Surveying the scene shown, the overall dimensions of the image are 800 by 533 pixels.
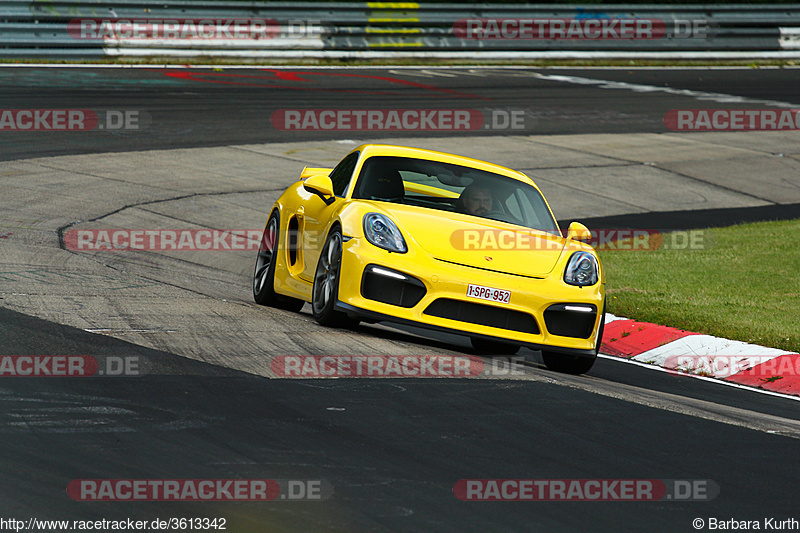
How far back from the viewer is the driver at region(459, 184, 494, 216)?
8.91 meters

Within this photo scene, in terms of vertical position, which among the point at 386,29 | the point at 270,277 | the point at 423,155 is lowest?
the point at 270,277

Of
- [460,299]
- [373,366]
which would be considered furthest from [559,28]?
[373,366]

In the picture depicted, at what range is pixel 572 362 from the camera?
8.17 m

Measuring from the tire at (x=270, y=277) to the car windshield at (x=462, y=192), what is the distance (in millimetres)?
1227

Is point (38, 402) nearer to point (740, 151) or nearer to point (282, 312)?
point (282, 312)

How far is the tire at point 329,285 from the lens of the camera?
803 cm

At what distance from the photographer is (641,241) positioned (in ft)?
47.1

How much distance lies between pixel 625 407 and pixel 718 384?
2090mm

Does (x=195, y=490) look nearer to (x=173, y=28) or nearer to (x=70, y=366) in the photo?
(x=70, y=366)

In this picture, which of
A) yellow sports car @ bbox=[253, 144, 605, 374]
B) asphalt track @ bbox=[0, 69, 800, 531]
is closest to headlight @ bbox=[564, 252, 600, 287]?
yellow sports car @ bbox=[253, 144, 605, 374]

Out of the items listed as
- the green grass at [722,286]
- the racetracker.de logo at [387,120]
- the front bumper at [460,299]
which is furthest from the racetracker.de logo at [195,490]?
the racetracker.de logo at [387,120]

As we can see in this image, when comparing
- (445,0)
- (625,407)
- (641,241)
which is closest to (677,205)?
(641,241)

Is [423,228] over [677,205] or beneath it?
over

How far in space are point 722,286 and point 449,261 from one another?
464 cm
